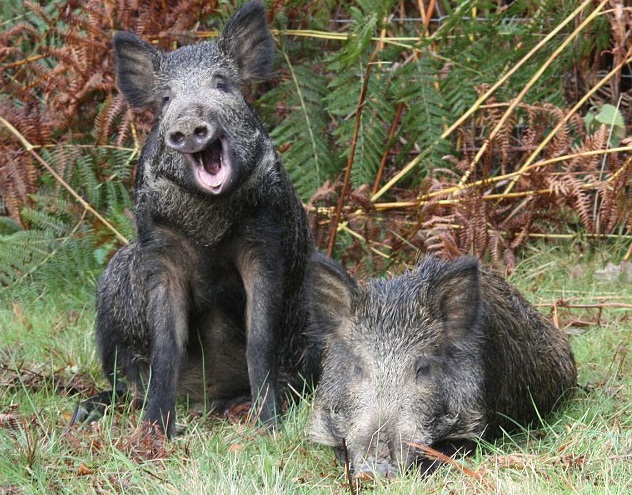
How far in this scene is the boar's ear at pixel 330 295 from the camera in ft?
16.1

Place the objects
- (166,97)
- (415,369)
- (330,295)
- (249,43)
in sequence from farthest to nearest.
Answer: (249,43), (166,97), (330,295), (415,369)

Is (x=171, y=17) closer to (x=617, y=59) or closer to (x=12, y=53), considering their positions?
(x=12, y=53)

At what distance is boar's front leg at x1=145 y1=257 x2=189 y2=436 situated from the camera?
534 centimetres

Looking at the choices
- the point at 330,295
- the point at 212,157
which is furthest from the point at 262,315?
the point at 212,157

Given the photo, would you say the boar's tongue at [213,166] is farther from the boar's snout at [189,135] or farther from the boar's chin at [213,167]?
the boar's snout at [189,135]

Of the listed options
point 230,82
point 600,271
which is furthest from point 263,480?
point 600,271

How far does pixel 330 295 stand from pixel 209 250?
2.82 ft

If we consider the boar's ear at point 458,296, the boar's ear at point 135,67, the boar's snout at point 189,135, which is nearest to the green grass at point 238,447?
the boar's ear at point 458,296

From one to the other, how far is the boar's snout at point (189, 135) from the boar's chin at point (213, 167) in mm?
202

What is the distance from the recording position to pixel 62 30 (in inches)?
316

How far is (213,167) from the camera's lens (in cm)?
539

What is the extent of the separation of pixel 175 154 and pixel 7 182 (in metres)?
2.70

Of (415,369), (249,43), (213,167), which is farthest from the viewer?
(249,43)

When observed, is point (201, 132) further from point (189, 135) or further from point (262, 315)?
point (262, 315)
